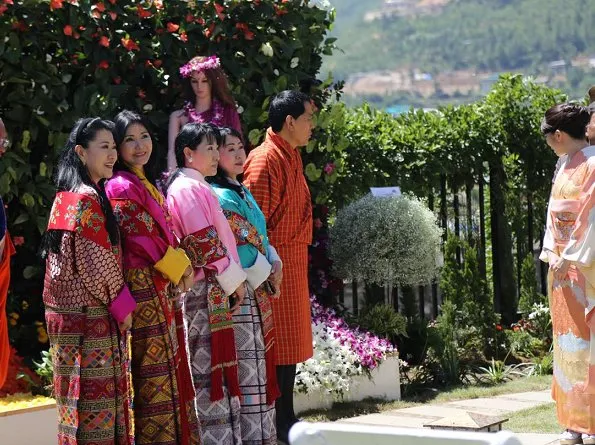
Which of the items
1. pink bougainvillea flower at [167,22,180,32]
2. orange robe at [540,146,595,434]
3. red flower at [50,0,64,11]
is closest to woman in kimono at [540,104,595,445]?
orange robe at [540,146,595,434]

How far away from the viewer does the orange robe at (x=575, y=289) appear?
6109mm

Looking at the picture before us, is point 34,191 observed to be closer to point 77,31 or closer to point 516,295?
point 77,31

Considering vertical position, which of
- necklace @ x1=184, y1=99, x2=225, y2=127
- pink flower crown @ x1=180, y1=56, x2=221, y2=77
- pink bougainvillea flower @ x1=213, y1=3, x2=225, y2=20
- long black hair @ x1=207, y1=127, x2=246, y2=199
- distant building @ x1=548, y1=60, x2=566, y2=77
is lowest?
long black hair @ x1=207, y1=127, x2=246, y2=199

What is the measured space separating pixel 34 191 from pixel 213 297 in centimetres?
168

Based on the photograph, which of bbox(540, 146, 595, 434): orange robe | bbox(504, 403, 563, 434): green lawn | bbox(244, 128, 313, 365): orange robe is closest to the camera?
bbox(540, 146, 595, 434): orange robe

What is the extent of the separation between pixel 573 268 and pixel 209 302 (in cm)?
193

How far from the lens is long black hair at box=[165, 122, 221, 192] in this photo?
578 centimetres

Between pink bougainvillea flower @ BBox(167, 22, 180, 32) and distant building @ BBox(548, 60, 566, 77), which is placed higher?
distant building @ BBox(548, 60, 566, 77)

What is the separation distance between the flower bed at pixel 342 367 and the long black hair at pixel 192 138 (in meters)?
1.96

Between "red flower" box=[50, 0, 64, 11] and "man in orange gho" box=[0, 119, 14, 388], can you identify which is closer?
"man in orange gho" box=[0, 119, 14, 388]

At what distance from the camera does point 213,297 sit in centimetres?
565

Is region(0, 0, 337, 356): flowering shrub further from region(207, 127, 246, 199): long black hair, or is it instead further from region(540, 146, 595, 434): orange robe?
region(540, 146, 595, 434): orange robe

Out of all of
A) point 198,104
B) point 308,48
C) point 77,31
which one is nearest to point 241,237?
point 198,104

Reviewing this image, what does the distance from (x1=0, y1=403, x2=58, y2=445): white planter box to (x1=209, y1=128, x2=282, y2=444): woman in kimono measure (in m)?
1.04
